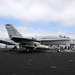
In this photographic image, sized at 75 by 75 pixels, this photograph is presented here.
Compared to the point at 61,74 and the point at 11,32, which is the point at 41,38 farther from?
the point at 61,74

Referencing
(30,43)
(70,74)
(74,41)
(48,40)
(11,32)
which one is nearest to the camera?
(70,74)

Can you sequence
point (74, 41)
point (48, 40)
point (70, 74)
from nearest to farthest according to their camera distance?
point (70, 74)
point (48, 40)
point (74, 41)

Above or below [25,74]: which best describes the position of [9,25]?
above

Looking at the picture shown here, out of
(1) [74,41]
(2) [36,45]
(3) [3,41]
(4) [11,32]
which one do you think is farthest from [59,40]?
(3) [3,41]

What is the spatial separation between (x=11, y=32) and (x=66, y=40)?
12.9 meters

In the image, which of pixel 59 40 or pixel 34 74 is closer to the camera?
pixel 34 74

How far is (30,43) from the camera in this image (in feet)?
94.3

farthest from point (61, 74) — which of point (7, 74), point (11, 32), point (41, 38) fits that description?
point (41, 38)

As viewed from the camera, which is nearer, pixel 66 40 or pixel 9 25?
pixel 9 25

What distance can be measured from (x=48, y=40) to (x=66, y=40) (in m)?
4.68

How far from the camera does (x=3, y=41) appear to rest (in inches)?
1505

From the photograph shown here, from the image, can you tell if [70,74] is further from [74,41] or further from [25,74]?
[74,41]

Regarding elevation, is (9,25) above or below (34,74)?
above

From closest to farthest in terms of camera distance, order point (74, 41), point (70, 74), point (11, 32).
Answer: point (70, 74) < point (11, 32) < point (74, 41)
